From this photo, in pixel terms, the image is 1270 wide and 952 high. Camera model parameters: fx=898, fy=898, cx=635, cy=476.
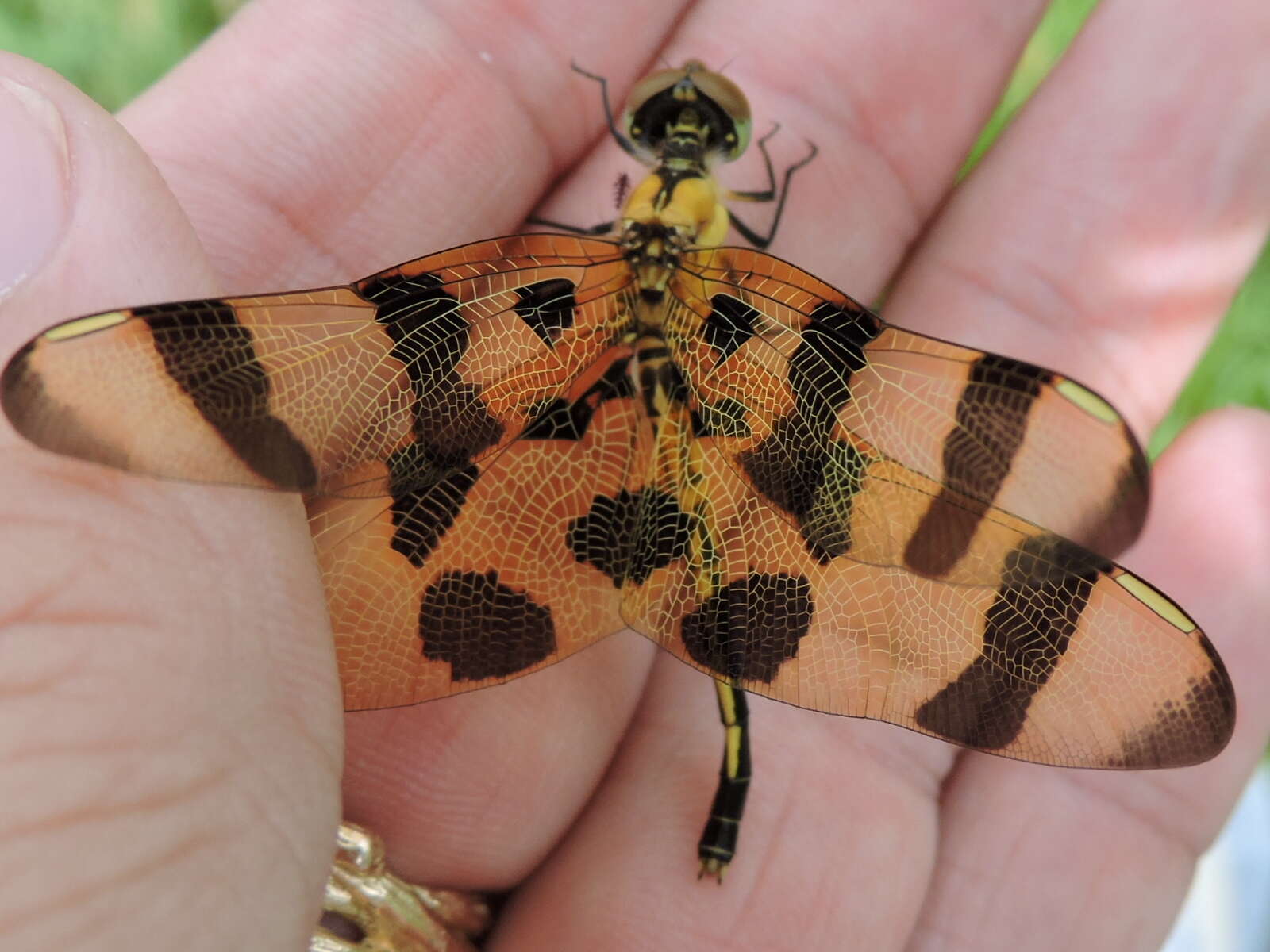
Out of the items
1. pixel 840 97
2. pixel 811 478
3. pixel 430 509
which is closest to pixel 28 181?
pixel 430 509

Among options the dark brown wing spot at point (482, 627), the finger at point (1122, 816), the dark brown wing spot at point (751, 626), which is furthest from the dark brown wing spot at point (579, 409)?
the finger at point (1122, 816)

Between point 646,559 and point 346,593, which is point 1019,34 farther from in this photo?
point 346,593

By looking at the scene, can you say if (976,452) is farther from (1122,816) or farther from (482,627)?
(1122,816)

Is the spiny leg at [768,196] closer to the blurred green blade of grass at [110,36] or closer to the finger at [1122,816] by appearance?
the finger at [1122,816]

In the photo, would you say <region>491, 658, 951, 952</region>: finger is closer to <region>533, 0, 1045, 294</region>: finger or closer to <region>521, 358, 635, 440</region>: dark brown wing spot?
<region>521, 358, 635, 440</region>: dark brown wing spot

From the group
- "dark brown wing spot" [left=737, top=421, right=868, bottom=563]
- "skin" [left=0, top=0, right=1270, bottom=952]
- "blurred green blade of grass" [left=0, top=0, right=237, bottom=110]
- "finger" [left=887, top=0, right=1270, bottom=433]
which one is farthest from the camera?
"blurred green blade of grass" [left=0, top=0, right=237, bottom=110]

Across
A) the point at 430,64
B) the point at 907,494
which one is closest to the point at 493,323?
the point at 907,494

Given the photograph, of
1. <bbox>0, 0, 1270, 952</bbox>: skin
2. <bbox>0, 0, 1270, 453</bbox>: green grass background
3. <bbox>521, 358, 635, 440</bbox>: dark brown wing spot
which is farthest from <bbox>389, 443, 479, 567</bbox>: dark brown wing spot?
<bbox>0, 0, 1270, 453</bbox>: green grass background

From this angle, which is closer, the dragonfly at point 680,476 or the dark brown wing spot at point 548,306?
the dragonfly at point 680,476
